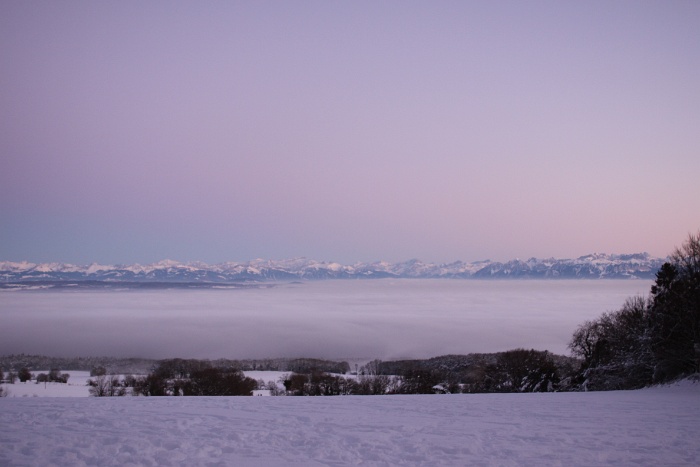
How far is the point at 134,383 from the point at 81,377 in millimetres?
30943

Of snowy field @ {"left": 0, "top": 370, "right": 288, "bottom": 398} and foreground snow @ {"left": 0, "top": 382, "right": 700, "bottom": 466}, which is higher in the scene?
foreground snow @ {"left": 0, "top": 382, "right": 700, "bottom": 466}

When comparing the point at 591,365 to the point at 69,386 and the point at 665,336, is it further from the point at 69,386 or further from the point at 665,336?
the point at 69,386

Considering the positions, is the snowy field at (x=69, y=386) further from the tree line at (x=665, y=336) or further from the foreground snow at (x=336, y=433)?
the tree line at (x=665, y=336)

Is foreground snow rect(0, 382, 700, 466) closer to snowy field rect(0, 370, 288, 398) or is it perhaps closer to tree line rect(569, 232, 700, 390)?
tree line rect(569, 232, 700, 390)

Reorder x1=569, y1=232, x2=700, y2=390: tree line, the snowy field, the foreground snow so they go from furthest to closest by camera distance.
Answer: the snowy field → x1=569, y1=232, x2=700, y2=390: tree line → the foreground snow

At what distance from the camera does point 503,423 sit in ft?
38.0

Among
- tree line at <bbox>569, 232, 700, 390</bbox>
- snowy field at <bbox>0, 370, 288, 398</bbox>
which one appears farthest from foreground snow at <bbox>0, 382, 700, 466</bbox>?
snowy field at <bbox>0, 370, 288, 398</bbox>

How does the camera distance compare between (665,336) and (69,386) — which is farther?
(69,386)

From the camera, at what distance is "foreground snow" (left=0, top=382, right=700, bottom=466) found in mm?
8578

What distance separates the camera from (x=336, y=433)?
10.2m

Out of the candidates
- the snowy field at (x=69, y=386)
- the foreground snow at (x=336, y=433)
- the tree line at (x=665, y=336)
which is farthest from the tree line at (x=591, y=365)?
the foreground snow at (x=336, y=433)

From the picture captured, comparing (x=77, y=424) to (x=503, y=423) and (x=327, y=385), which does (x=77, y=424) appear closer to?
(x=503, y=423)

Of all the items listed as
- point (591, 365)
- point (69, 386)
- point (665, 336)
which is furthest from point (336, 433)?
point (69, 386)

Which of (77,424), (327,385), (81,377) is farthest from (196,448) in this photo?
(81,377)
